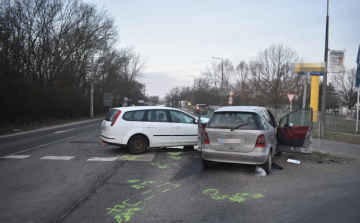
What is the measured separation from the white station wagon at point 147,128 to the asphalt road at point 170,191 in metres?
0.66

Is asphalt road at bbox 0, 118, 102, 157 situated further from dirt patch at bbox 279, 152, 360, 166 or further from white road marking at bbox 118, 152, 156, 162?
dirt patch at bbox 279, 152, 360, 166

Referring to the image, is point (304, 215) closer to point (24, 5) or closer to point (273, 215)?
point (273, 215)

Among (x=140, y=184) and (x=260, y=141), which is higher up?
(x=260, y=141)

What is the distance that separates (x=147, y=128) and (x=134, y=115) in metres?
0.62

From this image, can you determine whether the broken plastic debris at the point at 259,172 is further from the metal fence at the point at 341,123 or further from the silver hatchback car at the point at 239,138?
the metal fence at the point at 341,123

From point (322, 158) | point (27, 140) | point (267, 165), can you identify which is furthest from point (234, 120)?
point (27, 140)

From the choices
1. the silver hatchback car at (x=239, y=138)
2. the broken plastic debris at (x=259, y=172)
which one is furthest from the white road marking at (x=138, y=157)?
the broken plastic debris at (x=259, y=172)

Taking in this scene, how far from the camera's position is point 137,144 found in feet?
30.3

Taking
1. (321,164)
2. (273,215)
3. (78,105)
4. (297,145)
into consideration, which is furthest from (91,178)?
(78,105)

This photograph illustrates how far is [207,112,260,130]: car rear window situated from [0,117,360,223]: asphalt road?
3.84 ft

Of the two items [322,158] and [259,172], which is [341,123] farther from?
[259,172]

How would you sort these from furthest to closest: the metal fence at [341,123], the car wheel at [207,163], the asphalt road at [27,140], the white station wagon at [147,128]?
the metal fence at [341,123] → the asphalt road at [27,140] → the white station wagon at [147,128] → the car wheel at [207,163]

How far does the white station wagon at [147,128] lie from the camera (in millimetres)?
9094

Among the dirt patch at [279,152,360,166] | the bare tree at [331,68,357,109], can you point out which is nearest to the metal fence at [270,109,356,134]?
the dirt patch at [279,152,360,166]
